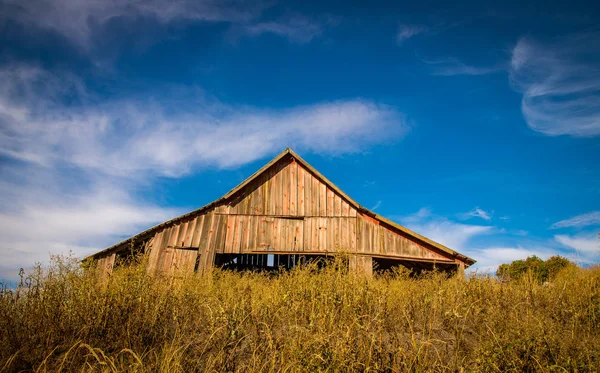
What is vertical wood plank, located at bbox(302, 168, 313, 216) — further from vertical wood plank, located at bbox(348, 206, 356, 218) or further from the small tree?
the small tree

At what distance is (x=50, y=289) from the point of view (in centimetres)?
464

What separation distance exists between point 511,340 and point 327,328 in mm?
2236

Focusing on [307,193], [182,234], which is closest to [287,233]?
[307,193]

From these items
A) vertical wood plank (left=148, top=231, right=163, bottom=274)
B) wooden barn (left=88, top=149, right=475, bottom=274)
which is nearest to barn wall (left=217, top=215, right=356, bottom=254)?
wooden barn (left=88, top=149, right=475, bottom=274)

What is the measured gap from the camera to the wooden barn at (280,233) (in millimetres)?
13828

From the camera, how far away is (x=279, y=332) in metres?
4.44

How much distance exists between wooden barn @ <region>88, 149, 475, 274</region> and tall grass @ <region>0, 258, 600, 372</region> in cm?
774

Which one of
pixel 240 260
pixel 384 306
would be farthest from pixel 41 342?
pixel 240 260

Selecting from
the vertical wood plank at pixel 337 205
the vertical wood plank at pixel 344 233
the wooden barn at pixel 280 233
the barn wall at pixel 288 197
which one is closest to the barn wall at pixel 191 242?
the wooden barn at pixel 280 233

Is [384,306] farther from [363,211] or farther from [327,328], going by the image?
[363,211]

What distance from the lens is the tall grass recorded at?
140 inches

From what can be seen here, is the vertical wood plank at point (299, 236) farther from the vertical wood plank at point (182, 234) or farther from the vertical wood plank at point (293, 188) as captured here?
the vertical wood plank at point (182, 234)

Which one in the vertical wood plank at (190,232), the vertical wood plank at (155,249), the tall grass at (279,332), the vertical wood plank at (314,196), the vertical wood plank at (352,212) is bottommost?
the tall grass at (279,332)

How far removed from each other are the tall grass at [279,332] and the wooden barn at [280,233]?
7.74 m
